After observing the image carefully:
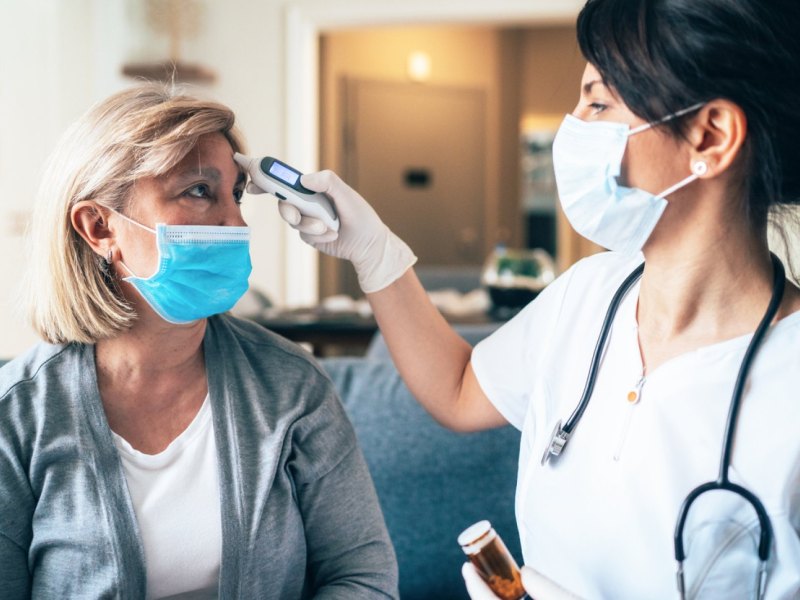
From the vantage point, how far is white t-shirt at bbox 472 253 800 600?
96 centimetres

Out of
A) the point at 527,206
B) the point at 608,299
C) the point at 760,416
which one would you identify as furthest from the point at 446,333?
the point at 527,206

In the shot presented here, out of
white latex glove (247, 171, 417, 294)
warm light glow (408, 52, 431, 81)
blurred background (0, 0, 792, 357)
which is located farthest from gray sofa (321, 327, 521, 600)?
warm light glow (408, 52, 431, 81)

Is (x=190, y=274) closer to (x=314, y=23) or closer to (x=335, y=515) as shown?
(x=335, y=515)

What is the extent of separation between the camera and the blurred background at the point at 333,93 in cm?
438

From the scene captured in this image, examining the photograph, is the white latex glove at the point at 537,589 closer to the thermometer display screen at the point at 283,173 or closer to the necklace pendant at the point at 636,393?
the necklace pendant at the point at 636,393

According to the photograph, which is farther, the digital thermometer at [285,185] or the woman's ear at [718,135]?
the digital thermometer at [285,185]

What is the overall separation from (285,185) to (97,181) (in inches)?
10.5

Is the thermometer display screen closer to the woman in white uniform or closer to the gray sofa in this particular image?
the woman in white uniform

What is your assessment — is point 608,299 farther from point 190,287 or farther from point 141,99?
point 141,99

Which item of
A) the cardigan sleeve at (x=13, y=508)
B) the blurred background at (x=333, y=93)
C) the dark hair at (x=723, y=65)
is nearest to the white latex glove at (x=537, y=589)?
the dark hair at (x=723, y=65)

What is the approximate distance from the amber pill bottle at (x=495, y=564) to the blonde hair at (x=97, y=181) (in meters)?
0.61

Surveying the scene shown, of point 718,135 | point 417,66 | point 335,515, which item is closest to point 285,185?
point 335,515

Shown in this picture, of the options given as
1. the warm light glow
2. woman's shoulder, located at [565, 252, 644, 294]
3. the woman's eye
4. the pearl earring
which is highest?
the warm light glow

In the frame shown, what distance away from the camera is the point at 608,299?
1.20m
